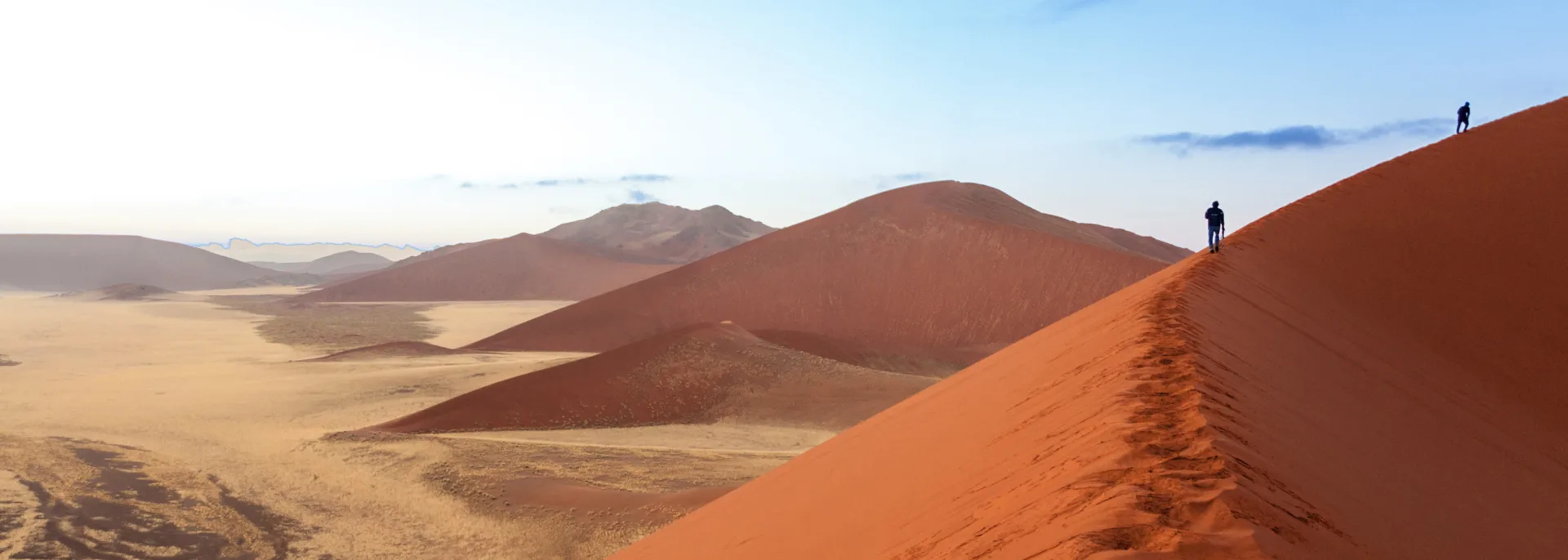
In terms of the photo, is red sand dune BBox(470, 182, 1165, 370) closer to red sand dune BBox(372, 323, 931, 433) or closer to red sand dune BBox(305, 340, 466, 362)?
red sand dune BBox(305, 340, 466, 362)

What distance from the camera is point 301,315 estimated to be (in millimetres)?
Result: 75562

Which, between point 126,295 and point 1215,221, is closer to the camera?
point 1215,221

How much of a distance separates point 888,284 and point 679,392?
24.4m

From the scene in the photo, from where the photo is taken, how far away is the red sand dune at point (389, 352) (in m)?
39.8

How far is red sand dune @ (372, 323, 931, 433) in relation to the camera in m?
25.1

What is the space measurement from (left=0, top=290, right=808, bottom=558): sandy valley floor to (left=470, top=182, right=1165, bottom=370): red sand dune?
65.0 ft

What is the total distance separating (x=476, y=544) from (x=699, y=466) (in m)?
5.46

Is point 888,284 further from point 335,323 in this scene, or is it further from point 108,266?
point 108,266

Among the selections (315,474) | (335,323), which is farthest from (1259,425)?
(335,323)

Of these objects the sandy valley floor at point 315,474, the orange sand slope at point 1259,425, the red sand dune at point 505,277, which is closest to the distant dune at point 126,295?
the red sand dune at point 505,277

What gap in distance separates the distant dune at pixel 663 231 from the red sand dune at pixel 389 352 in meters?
81.7

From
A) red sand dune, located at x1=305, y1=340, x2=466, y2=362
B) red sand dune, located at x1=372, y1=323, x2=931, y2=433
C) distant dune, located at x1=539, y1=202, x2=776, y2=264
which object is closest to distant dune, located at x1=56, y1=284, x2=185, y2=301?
distant dune, located at x1=539, y1=202, x2=776, y2=264

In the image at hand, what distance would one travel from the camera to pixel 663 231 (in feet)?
512

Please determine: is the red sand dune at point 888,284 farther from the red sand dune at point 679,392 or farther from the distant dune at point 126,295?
the distant dune at point 126,295
